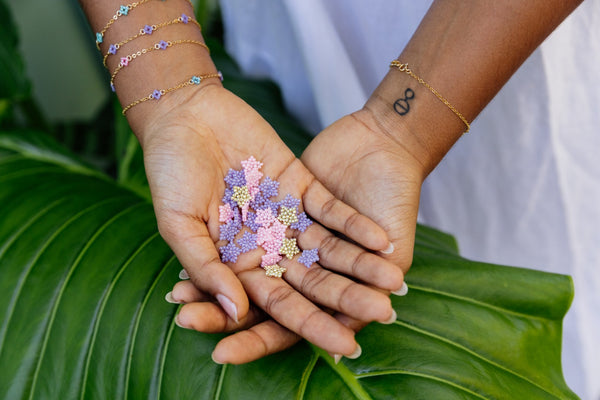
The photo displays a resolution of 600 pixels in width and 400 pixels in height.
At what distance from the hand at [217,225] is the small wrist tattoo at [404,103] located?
0.68 ft

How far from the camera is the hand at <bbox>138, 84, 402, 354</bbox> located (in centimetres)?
69

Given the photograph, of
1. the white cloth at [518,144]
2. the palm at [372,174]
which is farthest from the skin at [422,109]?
the white cloth at [518,144]

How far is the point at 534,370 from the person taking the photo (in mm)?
806

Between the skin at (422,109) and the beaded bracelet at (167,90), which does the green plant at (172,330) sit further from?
the beaded bracelet at (167,90)

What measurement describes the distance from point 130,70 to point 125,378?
1.96 ft

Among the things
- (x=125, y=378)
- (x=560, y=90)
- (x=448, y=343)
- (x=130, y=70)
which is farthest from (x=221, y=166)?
(x=560, y=90)

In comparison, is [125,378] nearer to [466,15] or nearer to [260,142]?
[260,142]

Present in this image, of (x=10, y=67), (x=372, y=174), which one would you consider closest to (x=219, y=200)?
(x=372, y=174)

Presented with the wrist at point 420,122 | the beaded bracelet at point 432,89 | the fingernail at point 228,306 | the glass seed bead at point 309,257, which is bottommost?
the fingernail at point 228,306

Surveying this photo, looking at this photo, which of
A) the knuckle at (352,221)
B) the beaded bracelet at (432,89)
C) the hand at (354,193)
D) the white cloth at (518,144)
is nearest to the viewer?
the hand at (354,193)

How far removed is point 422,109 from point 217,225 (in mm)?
436

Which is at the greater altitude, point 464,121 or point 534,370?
point 464,121

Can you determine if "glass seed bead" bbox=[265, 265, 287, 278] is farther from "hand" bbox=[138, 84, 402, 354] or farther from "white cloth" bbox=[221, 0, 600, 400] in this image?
"white cloth" bbox=[221, 0, 600, 400]

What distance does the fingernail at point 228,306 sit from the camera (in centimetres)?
69
